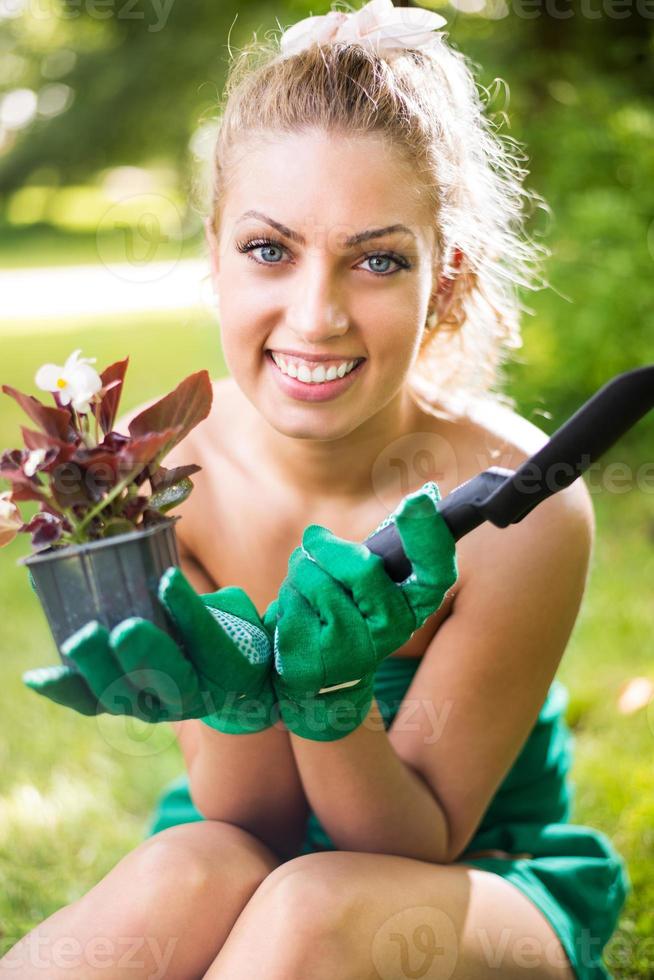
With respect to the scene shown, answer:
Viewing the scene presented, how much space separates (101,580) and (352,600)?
30 cm

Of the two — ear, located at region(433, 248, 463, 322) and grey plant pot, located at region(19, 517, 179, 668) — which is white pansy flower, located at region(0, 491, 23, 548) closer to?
grey plant pot, located at region(19, 517, 179, 668)

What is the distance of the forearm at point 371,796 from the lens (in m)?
1.64

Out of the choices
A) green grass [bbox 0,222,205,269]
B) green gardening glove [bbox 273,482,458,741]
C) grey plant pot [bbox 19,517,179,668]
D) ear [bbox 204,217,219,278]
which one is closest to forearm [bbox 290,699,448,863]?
green gardening glove [bbox 273,482,458,741]

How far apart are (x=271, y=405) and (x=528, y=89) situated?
4.06 meters

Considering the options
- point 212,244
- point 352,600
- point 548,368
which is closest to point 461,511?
point 352,600

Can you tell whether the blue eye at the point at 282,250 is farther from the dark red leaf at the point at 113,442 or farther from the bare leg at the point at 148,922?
the bare leg at the point at 148,922

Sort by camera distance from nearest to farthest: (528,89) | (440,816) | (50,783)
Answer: (440,816), (50,783), (528,89)

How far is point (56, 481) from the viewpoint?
1166 millimetres

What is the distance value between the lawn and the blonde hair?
27.9 inches

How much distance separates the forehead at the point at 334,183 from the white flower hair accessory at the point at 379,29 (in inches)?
9.5

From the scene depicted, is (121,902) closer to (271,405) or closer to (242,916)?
(242,916)

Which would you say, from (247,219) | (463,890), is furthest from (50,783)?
(247,219)

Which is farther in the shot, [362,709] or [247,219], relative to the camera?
[247,219]

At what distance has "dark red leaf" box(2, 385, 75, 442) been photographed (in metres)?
1.17
